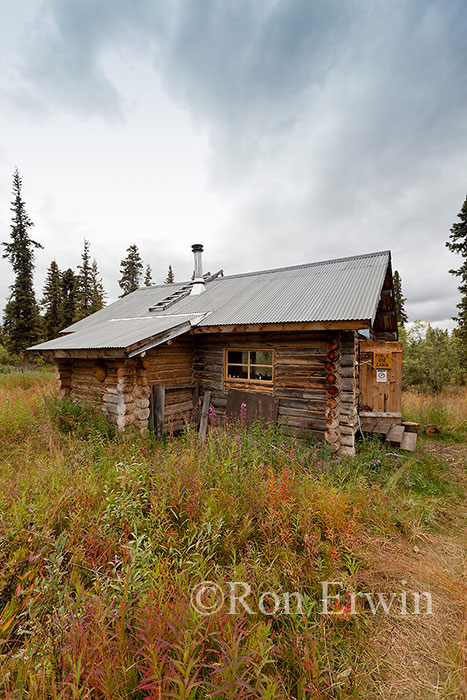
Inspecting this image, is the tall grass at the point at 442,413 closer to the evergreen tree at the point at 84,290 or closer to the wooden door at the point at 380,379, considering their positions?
the wooden door at the point at 380,379

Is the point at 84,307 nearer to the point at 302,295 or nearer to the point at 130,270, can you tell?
the point at 130,270

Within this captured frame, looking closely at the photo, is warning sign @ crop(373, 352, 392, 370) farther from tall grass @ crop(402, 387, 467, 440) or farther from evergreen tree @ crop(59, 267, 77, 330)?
evergreen tree @ crop(59, 267, 77, 330)

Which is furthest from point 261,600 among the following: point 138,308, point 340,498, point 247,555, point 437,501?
point 138,308

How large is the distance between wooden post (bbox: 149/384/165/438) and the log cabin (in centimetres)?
3

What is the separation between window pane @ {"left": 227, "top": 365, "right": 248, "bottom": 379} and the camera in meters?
8.44

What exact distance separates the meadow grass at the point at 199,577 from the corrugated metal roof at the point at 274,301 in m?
3.25

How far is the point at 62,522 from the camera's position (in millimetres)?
3316

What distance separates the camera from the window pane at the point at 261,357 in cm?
808

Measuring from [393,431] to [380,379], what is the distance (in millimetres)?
1755

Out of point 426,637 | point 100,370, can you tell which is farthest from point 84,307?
point 426,637

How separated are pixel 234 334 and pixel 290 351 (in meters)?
1.74

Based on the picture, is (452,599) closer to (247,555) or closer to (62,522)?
(247,555)

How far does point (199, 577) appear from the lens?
9.20ft

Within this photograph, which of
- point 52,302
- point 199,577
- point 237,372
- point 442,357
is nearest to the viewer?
point 199,577
